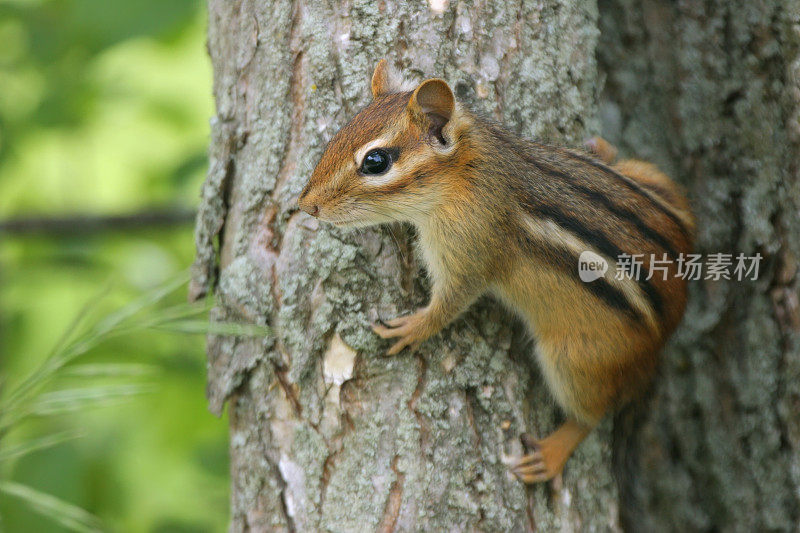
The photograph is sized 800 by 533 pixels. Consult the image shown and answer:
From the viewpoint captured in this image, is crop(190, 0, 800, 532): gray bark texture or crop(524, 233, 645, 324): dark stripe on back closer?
crop(190, 0, 800, 532): gray bark texture

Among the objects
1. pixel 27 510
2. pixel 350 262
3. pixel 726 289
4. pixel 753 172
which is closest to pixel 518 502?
pixel 350 262

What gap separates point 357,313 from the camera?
7.56 ft

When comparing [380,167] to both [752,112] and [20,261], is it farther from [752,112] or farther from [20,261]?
[20,261]

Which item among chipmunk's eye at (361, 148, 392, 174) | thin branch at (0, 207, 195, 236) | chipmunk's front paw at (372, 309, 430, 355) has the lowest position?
chipmunk's front paw at (372, 309, 430, 355)

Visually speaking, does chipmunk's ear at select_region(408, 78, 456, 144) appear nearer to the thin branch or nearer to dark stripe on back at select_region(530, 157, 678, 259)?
dark stripe on back at select_region(530, 157, 678, 259)

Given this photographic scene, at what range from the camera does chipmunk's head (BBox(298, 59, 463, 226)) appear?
2239 millimetres

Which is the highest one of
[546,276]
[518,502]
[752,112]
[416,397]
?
[752,112]

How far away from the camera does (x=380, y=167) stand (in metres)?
2.32

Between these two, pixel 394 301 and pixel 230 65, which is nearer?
pixel 394 301

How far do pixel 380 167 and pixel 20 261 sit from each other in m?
2.30

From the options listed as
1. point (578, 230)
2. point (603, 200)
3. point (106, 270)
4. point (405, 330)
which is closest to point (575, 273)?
point (578, 230)

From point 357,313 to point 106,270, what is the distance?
160 centimetres

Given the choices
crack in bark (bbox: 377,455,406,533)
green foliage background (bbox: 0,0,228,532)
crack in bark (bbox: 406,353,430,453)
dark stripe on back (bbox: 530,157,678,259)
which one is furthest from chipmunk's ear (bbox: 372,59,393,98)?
crack in bark (bbox: 377,455,406,533)

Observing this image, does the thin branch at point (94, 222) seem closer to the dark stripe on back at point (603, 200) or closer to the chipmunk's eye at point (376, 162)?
the chipmunk's eye at point (376, 162)
